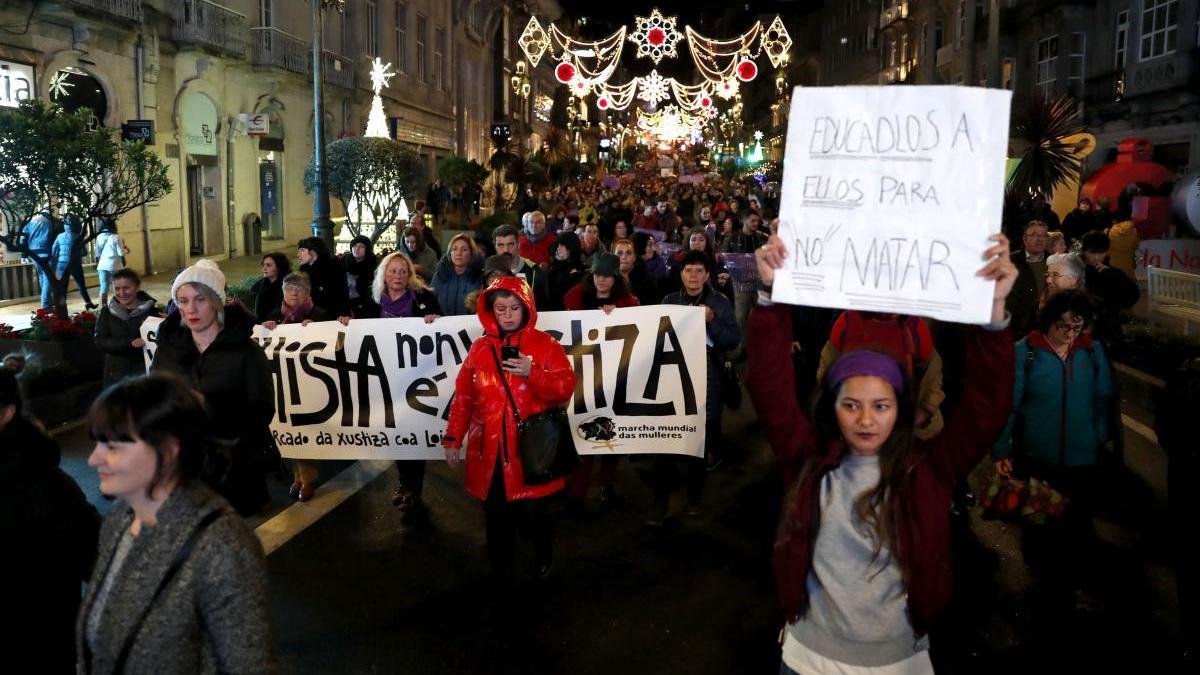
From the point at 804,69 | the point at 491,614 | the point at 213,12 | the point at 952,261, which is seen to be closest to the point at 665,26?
the point at 213,12

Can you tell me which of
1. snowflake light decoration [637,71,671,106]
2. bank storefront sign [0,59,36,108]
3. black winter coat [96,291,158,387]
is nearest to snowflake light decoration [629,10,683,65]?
bank storefront sign [0,59,36,108]

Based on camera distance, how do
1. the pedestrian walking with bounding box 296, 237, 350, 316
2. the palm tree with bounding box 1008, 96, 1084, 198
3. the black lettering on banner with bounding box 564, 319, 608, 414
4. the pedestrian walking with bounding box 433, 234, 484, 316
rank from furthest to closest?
1. the palm tree with bounding box 1008, 96, 1084, 198
2. the pedestrian walking with bounding box 296, 237, 350, 316
3. the pedestrian walking with bounding box 433, 234, 484, 316
4. the black lettering on banner with bounding box 564, 319, 608, 414

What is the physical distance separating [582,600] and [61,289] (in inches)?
410

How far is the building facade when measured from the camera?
1897 cm

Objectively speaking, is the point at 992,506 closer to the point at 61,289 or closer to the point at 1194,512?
the point at 1194,512

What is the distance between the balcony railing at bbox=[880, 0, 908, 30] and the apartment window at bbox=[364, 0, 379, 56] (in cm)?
2862

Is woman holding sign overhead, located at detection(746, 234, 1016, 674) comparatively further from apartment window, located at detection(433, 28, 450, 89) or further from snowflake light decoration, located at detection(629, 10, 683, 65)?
apartment window, located at detection(433, 28, 450, 89)

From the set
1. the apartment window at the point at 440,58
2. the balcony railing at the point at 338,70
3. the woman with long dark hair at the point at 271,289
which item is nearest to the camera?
the woman with long dark hair at the point at 271,289

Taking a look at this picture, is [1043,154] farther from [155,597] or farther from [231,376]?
[155,597]

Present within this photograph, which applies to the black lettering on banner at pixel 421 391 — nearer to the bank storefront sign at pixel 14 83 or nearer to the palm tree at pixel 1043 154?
the palm tree at pixel 1043 154

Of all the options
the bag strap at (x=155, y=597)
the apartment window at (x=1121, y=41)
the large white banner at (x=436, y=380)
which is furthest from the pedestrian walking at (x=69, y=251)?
the apartment window at (x=1121, y=41)

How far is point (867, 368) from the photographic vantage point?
2.71 m

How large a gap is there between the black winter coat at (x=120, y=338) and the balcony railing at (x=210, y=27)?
1786 centimetres

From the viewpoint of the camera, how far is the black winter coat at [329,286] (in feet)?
31.4
